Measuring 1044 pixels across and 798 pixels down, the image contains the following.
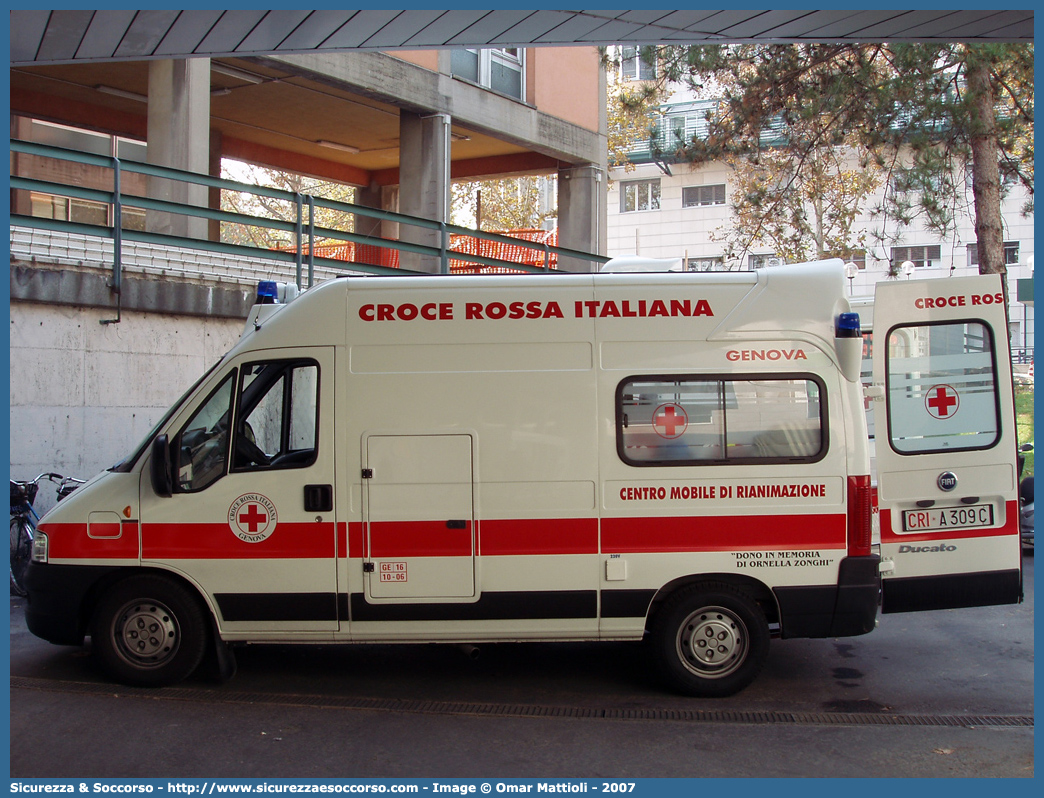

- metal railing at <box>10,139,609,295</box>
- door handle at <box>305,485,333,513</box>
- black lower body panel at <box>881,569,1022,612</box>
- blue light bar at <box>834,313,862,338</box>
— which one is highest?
metal railing at <box>10,139,609,295</box>

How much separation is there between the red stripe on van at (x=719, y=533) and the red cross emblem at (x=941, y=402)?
1.25 meters

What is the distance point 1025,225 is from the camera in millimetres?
37125

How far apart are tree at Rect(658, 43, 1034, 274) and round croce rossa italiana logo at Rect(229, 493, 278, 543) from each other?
9.76 meters

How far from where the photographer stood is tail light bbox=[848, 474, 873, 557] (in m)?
6.08

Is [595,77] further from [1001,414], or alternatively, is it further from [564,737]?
[564,737]

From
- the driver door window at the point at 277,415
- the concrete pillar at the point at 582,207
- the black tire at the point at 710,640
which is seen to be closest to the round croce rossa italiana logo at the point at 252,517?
the driver door window at the point at 277,415

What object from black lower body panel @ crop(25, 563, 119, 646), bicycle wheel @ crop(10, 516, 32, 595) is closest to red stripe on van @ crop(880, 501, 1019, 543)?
black lower body panel @ crop(25, 563, 119, 646)

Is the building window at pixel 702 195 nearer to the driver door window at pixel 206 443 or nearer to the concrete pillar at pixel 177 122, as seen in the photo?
the concrete pillar at pixel 177 122

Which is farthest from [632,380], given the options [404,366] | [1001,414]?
[1001,414]

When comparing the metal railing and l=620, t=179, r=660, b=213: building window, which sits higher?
l=620, t=179, r=660, b=213: building window

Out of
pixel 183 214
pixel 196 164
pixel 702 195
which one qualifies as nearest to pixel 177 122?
pixel 196 164

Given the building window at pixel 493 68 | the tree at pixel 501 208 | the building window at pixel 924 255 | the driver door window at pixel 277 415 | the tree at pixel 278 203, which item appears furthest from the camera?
the building window at pixel 924 255

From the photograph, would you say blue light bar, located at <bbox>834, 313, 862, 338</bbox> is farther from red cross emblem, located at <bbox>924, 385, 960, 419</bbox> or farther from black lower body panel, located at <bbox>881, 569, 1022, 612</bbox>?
black lower body panel, located at <bbox>881, 569, 1022, 612</bbox>

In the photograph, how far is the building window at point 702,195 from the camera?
4431 centimetres
